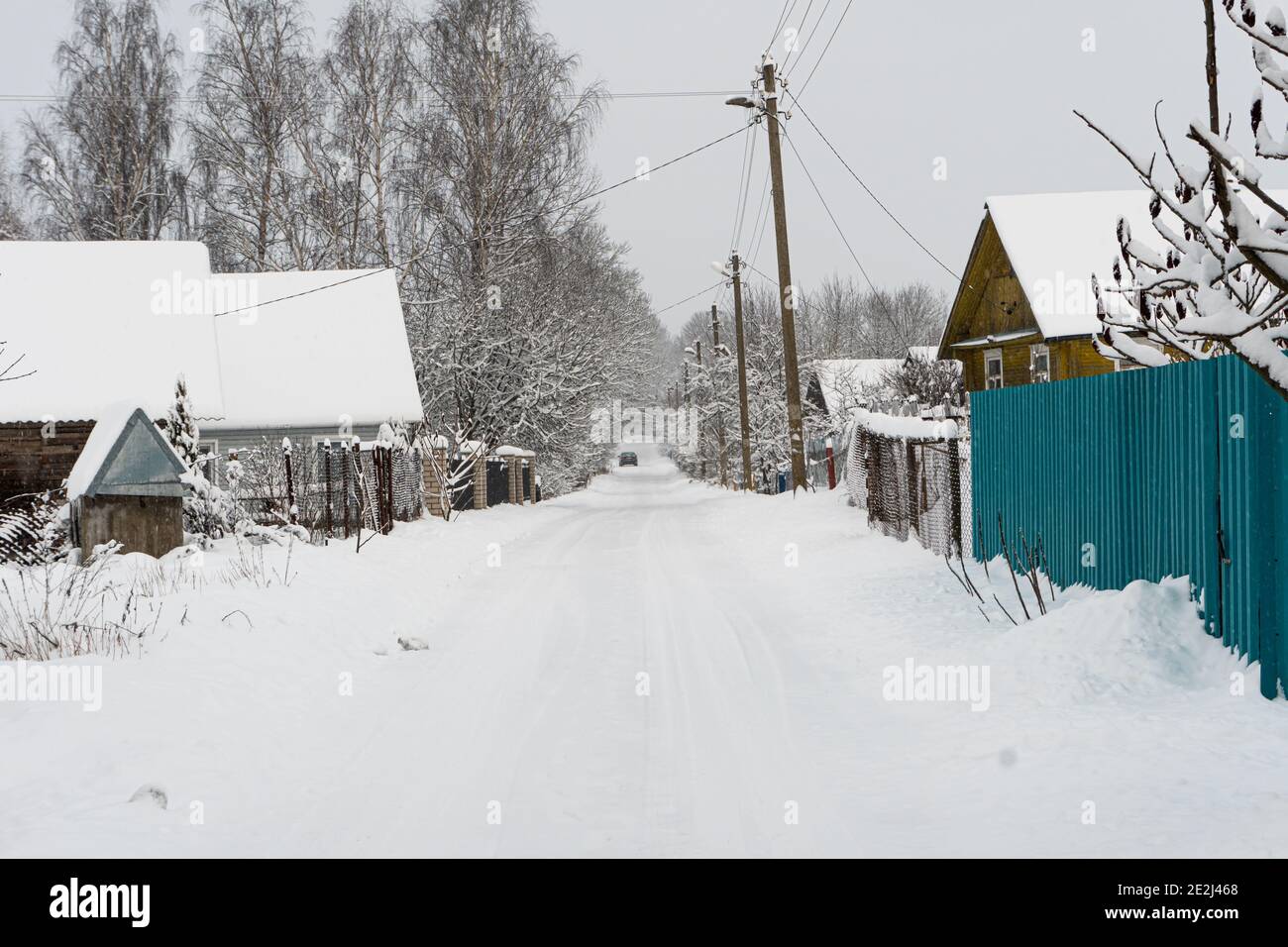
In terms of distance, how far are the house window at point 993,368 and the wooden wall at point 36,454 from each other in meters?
24.1

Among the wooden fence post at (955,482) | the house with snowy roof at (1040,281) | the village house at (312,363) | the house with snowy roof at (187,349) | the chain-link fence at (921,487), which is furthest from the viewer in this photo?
the village house at (312,363)

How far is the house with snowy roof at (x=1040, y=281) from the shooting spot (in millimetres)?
23906

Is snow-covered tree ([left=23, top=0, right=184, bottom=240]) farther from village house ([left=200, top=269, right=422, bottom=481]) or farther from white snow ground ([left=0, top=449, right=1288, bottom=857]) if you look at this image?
white snow ground ([left=0, top=449, right=1288, bottom=857])

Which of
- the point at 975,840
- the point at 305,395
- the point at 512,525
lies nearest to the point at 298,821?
the point at 975,840

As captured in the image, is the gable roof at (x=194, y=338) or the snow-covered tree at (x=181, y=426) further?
the gable roof at (x=194, y=338)

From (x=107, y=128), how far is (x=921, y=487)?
31.2m

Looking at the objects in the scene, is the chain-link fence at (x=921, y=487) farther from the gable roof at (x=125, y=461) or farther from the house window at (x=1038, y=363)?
the house window at (x=1038, y=363)

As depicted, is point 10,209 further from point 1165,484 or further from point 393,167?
point 1165,484

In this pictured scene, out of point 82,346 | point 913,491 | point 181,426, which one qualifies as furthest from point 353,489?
point 913,491

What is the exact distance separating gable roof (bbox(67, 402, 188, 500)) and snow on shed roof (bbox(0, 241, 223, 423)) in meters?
7.42

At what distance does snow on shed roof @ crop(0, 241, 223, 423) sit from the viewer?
64.0 ft

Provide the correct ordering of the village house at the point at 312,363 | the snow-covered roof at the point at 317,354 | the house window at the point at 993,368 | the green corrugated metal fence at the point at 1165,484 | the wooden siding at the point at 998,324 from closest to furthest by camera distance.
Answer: the green corrugated metal fence at the point at 1165,484 → the village house at the point at 312,363 → the wooden siding at the point at 998,324 → the snow-covered roof at the point at 317,354 → the house window at the point at 993,368

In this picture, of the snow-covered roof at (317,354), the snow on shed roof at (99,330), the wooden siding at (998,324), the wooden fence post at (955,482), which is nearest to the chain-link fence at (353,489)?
the snow on shed roof at (99,330)
